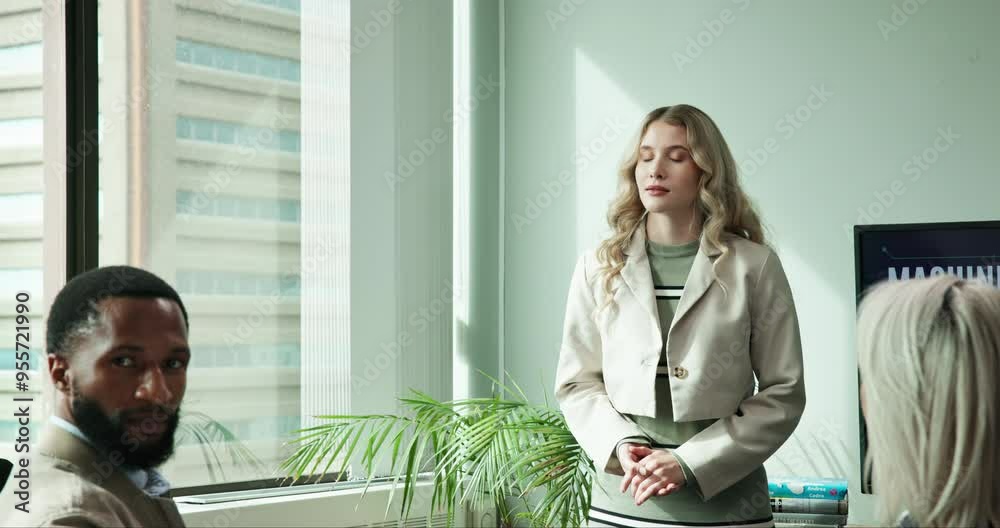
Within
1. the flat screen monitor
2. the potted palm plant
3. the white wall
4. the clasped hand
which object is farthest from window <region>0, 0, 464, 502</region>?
the flat screen monitor

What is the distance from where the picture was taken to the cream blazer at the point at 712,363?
2.49 metres

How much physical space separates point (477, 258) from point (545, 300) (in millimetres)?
356

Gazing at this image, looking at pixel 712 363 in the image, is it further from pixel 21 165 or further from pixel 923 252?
pixel 21 165

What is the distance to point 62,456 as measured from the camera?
47.2 inches

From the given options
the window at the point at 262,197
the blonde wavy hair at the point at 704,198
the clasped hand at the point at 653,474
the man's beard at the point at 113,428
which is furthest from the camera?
the window at the point at 262,197

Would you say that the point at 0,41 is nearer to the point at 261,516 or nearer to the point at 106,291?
the point at 261,516

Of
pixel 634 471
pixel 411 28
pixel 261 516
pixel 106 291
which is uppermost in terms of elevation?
pixel 411 28

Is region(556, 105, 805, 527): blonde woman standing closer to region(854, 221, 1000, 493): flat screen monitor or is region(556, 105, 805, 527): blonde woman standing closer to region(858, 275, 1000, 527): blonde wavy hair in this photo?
region(854, 221, 1000, 493): flat screen monitor

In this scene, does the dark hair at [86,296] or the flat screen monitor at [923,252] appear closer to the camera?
the dark hair at [86,296]

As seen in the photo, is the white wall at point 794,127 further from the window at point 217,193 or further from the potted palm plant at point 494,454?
the window at point 217,193

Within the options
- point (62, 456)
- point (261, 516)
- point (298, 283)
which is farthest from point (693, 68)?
point (62, 456)

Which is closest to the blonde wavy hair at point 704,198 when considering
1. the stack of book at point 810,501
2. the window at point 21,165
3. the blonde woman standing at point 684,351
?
the blonde woman standing at point 684,351

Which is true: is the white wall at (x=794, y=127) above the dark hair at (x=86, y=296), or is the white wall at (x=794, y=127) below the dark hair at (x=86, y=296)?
above

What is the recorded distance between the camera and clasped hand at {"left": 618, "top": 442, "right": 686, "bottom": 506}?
8.00 ft
